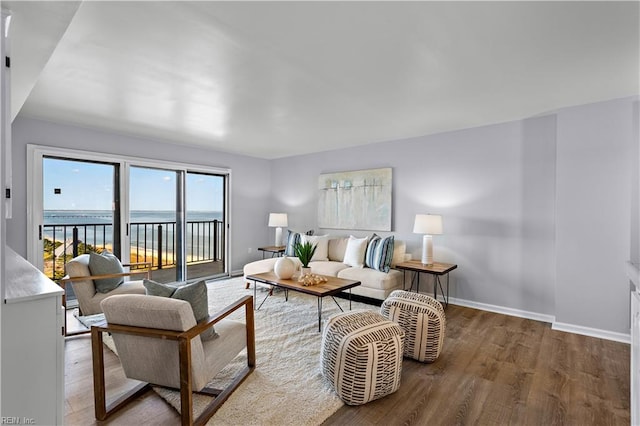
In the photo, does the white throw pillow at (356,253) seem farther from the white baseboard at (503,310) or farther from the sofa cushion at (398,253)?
the white baseboard at (503,310)

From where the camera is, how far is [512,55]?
2258 mm

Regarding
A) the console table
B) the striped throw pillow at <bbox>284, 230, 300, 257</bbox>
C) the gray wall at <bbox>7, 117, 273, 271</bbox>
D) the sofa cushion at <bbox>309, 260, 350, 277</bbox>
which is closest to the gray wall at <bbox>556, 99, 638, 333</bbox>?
the console table

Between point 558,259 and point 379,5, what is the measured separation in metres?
3.24

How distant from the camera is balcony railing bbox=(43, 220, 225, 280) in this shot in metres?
4.39

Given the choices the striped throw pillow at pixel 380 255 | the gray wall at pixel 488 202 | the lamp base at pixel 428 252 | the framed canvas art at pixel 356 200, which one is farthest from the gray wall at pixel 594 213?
the framed canvas art at pixel 356 200

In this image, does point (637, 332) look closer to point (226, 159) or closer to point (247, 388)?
point (247, 388)

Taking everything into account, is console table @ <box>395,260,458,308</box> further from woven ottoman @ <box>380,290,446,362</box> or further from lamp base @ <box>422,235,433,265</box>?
woven ottoman @ <box>380,290,446,362</box>

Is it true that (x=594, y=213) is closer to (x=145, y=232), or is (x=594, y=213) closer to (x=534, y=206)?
(x=534, y=206)

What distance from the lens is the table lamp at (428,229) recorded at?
13.0ft

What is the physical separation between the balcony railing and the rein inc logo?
3674mm

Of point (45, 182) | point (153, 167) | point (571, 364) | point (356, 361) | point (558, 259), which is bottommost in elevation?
point (571, 364)

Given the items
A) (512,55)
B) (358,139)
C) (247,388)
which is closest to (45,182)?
(247,388)

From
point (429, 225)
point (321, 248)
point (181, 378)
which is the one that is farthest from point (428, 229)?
point (181, 378)

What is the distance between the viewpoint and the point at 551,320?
359cm
